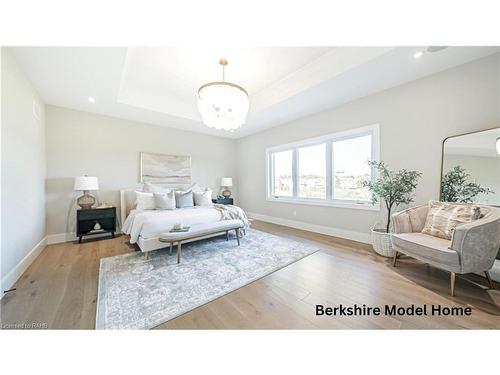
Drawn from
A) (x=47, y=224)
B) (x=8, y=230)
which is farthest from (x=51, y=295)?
(x=47, y=224)

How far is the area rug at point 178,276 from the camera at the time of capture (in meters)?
1.46

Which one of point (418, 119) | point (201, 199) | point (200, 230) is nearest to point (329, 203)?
point (418, 119)

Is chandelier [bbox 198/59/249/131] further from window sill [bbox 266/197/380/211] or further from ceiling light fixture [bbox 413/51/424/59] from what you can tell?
window sill [bbox 266/197/380/211]

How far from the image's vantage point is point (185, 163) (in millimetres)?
4852

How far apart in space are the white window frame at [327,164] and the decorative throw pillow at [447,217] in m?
0.85

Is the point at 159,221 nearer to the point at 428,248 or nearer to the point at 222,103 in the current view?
the point at 222,103

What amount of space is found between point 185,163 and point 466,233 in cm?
502

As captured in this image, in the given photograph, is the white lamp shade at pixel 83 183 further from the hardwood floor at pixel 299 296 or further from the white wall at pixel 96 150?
the hardwood floor at pixel 299 296

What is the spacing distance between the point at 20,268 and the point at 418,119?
5.53 metres

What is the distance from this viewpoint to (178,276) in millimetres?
2064

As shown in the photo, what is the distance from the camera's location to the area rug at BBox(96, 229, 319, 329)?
4.80ft

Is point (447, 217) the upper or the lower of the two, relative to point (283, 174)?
lower

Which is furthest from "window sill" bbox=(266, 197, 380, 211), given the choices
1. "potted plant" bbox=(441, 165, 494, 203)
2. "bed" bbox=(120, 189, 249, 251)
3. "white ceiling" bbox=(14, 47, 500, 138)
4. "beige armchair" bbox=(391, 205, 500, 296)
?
"white ceiling" bbox=(14, 47, 500, 138)
